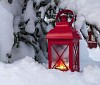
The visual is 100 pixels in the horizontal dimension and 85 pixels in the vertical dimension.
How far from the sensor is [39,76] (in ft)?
7.46

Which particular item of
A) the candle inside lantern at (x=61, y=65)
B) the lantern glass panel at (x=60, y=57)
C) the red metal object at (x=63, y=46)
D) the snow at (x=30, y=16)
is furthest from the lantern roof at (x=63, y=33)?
the snow at (x=30, y=16)

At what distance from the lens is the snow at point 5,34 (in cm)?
276

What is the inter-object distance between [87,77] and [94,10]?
746 mm

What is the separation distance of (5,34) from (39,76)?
2.33 feet

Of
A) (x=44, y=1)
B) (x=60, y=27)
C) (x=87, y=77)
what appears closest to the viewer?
(x=87, y=77)

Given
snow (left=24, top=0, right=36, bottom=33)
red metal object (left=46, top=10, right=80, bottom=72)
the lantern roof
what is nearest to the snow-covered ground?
red metal object (left=46, top=10, right=80, bottom=72)

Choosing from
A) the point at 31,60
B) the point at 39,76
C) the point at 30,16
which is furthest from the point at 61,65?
the point at 30,16

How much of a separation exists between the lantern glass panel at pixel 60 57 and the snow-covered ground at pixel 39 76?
186 millimetres

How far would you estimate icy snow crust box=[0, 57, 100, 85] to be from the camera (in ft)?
7.16

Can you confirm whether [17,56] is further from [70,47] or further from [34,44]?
[70,47]

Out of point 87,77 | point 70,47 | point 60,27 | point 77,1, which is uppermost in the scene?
point 77,1

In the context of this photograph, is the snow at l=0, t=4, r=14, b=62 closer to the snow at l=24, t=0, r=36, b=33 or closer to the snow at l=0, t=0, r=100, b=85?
the snow at l=0, t=0, r=100, b=85

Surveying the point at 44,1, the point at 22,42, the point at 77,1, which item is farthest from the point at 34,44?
the point at 77,1

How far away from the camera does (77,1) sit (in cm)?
295
